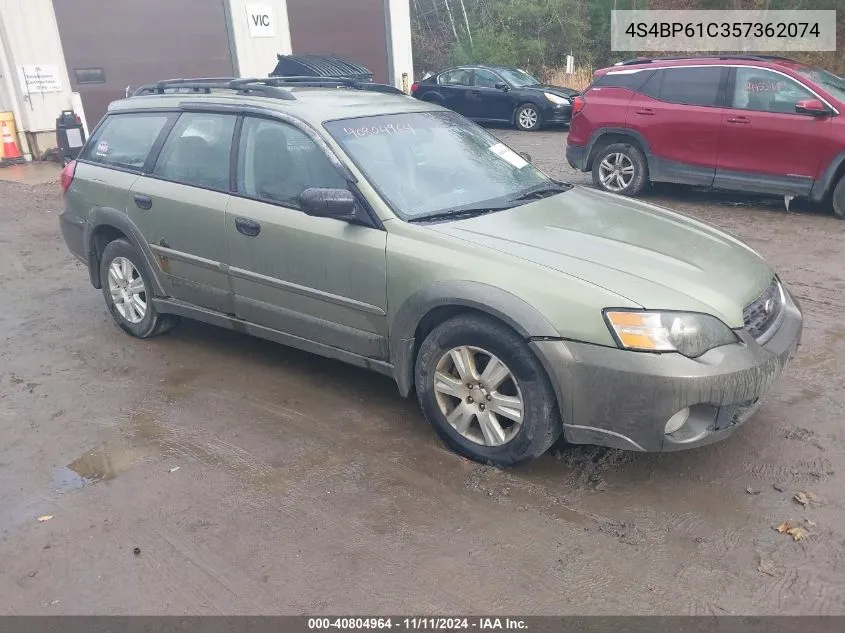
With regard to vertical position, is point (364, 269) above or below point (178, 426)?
above

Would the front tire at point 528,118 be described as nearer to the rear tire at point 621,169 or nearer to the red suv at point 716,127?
the red suv at point 716,127

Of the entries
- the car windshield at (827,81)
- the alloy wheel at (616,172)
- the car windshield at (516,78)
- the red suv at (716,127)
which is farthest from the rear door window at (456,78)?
the car windshield at (827,81)

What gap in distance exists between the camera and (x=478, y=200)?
13.1 feet

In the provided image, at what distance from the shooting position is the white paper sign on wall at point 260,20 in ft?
51.1

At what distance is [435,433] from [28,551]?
192 centimetres

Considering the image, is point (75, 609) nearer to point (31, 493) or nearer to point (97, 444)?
point (31, 493)

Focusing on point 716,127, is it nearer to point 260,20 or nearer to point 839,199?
point 839,199

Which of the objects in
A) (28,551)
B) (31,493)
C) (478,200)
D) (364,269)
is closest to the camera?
(28,551)

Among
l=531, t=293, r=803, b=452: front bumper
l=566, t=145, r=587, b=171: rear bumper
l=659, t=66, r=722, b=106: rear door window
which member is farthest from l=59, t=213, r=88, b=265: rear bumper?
l=659, t=66, r=722, b=106: rear door window

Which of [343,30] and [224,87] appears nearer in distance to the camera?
[224,87]

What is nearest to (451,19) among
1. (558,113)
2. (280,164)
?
(558,113)

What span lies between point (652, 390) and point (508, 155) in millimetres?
2182
